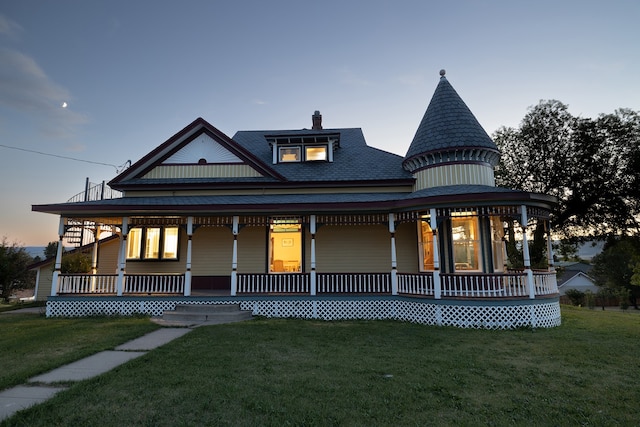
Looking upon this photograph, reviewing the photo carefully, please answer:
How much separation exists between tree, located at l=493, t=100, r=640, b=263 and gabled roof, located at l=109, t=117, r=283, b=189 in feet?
58.0

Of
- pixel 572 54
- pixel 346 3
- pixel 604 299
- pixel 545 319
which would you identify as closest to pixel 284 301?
pixel 545 319

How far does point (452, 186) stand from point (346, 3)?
32.1ft

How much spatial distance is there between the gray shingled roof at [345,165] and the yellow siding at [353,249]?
234cm

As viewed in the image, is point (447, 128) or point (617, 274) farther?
point (617, 274)

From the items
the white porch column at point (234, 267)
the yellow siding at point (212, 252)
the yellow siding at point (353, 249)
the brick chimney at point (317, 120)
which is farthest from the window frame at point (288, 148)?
the white porch column at point (234, 267)

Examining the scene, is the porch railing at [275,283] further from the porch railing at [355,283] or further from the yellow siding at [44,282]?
the yellow siding at [44,282]

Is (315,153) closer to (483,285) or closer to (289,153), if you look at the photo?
(289,153)

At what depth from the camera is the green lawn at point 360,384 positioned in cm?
390

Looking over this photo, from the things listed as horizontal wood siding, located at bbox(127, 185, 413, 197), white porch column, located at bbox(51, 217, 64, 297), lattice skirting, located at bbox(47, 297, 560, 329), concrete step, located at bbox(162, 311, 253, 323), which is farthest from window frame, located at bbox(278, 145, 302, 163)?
white porch column, located at bbox(51, 217, 64, 297)

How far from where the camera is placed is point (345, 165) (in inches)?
607

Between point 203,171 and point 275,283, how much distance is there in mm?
6320

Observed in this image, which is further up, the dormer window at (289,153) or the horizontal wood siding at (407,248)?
the dormer window at (289,153)

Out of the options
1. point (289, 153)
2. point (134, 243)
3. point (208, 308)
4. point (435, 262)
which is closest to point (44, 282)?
point (134, 243)

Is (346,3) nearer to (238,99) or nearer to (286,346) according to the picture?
(238,99)
